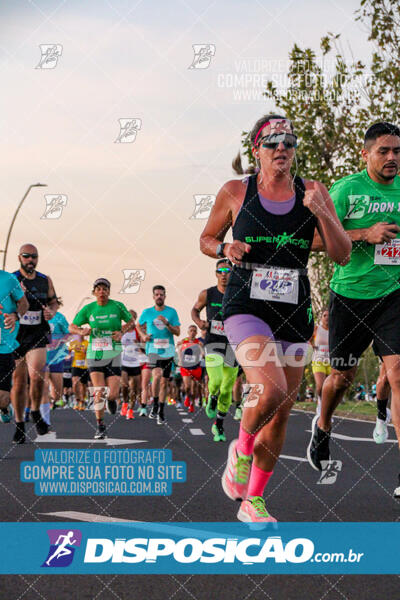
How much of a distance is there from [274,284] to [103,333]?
25.2 ft

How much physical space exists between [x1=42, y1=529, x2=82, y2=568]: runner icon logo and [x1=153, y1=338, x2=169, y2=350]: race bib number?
11409 mm

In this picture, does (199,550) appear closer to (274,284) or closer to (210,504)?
(274,284)

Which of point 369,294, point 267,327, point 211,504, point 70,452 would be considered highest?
point 369,294

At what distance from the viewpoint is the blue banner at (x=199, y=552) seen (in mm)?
3961

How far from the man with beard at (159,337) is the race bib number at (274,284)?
1056cm

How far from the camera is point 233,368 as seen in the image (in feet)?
37.8

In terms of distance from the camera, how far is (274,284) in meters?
4.67

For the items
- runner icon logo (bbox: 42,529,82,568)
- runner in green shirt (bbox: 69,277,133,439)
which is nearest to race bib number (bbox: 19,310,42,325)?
runner in green shirt (bbox: 69,277,133,439)

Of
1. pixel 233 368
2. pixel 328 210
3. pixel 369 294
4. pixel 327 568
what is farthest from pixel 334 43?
pixel 327 568

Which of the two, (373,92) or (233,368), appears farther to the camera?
(373,92)

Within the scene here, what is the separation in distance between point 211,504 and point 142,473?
4.10 ft

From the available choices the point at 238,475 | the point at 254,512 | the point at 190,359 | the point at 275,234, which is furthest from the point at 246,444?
the point at 190,359
